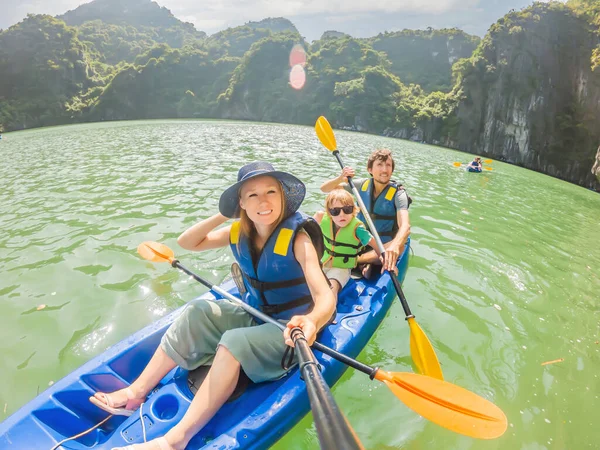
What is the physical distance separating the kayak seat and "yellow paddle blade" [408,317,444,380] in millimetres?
1375

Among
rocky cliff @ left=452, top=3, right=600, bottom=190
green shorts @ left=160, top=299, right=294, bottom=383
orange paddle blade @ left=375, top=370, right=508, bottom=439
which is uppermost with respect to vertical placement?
rocky cliff @ left=452, top=3, right=600, bottom=190

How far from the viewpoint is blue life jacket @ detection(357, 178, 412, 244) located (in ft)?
13.6

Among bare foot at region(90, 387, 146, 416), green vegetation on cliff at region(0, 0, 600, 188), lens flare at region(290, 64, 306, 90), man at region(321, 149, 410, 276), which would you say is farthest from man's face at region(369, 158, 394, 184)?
lens flare at region(290, 64, 306, 90)

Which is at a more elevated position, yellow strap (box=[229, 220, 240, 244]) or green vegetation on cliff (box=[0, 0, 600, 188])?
green vegetation on cliff (box=[0, 0, 600, 188])

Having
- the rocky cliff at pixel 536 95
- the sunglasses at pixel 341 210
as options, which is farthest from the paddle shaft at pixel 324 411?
the rocky cliff at pixel 536 95

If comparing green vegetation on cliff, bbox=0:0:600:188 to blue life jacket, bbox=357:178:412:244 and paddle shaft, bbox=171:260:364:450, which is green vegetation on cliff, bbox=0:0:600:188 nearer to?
blue life jacket, bbox=357:178:412:244

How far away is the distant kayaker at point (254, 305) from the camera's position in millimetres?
1796

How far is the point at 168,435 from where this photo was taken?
1.64 m

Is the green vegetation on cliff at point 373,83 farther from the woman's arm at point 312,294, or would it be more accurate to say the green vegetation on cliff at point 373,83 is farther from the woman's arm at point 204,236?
the woman's arm at point 204,236

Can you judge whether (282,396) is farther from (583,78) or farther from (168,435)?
(583,78)

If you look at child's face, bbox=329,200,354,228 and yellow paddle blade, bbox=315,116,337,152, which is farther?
yellow paddle blade, bbox=315,116,337,152

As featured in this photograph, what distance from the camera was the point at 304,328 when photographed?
5.48 ft

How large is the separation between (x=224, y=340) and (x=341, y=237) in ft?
6.06

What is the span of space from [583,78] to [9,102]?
276 feet
